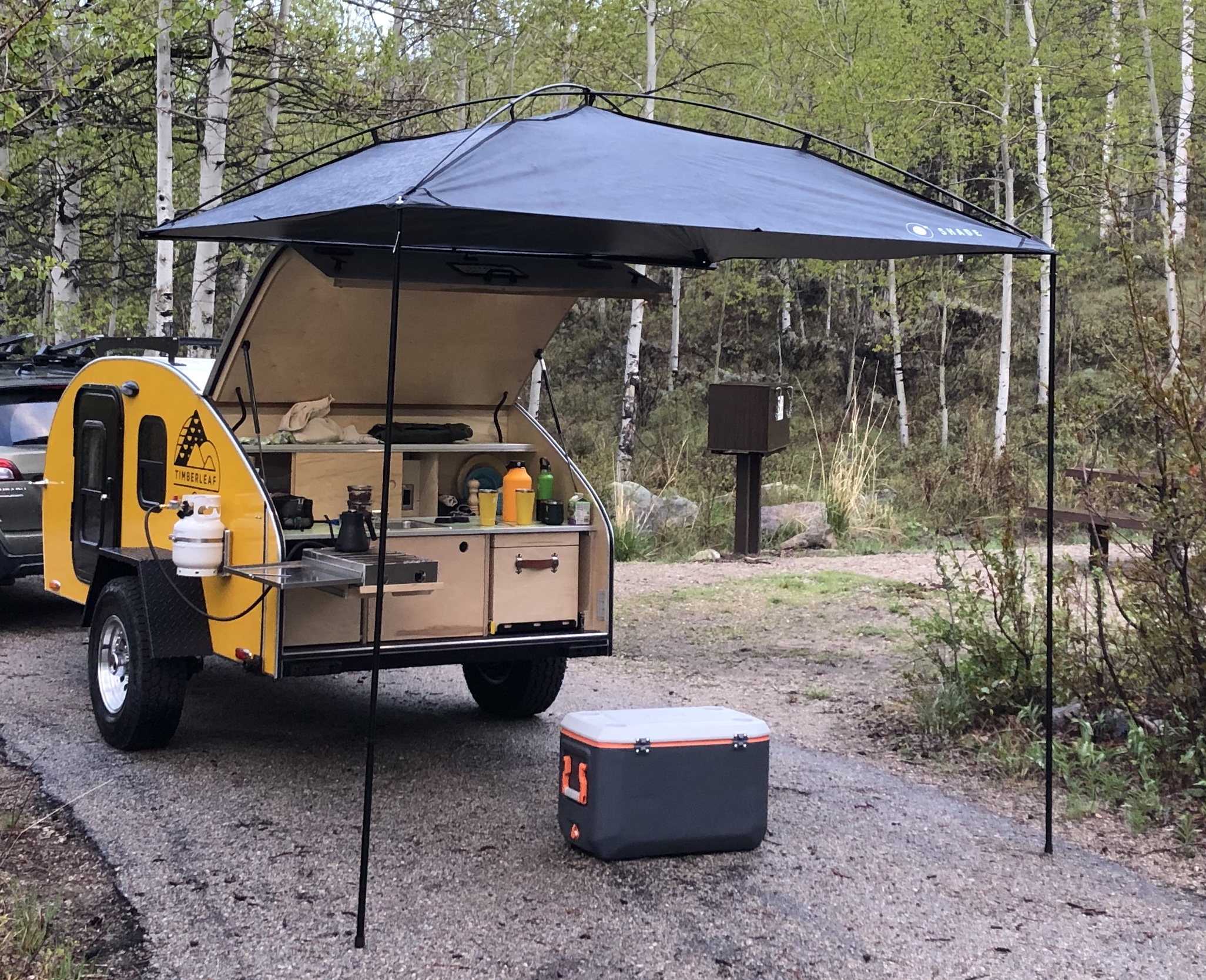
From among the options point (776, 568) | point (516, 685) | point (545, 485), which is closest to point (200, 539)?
point (545, 485)

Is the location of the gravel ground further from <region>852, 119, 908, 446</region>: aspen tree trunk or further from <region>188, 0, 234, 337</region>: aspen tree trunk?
<region>852, 119, 908, 446</region>: aspen tree trunk

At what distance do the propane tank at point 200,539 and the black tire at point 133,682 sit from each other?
42 centimetres

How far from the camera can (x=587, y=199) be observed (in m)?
4.35

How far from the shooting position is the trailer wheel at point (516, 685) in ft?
21.9

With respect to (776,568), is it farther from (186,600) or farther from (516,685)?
(186,600)

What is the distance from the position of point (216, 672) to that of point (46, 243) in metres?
15.6

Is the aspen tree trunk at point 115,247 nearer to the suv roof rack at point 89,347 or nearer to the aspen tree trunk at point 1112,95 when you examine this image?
the suv roof rack at point 89,347

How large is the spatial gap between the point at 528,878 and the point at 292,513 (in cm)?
221

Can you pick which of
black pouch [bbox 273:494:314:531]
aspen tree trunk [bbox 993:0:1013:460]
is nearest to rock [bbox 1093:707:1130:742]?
black pouch [bbox 273:494:314:531]

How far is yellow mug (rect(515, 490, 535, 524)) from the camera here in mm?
6363

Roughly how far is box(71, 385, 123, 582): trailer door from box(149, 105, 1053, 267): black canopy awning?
1329mm

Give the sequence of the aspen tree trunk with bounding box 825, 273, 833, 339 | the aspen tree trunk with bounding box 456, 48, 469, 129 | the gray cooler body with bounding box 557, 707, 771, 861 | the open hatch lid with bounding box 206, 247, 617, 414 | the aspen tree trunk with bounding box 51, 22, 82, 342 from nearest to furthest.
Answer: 1. the gray cooler body with bounding box 557, 707, 771, 861
2. the open hatch lid with bounding box 206, 247, 617, 414
3. the aspen tree trunk with bounding box 51, 22, 82, 342
4. the aspen tree trunk with bounding box 456, 48, 469, 129
5. the aspen tree trunk with bounding box 825, 273, 833, 339

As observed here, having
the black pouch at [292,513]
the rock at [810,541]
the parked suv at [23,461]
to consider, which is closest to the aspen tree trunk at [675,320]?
the rock at [810,541]

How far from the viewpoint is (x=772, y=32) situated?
2706 cm
